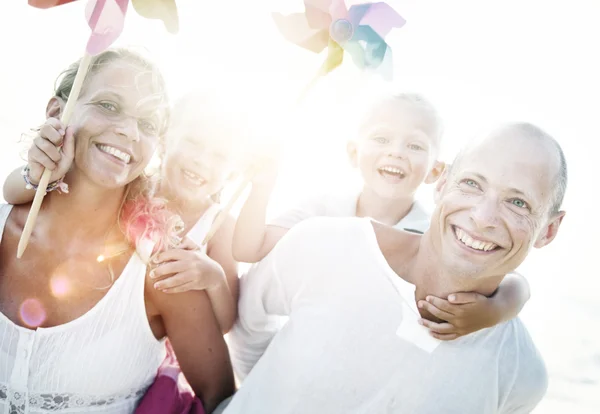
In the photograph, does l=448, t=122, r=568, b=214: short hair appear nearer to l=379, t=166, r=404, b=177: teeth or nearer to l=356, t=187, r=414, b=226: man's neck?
l=379, t=166, r=404, b=177: teeth

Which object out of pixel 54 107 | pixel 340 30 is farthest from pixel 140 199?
pixel 340 30

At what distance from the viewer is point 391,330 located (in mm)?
1842

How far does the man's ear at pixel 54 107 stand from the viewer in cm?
220

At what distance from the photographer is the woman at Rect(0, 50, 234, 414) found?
6.77 ft

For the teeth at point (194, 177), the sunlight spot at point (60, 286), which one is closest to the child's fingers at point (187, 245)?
the teeth at point (194, 177)

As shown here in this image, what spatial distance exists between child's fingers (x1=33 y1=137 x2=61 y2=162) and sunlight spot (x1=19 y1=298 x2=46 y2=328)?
1.88 feet

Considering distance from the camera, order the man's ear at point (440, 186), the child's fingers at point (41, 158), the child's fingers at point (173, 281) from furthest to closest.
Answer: the child's fingers at point (173, 281)
the man's ear at point (440, 186)
the child's fingers at point (41, 158)

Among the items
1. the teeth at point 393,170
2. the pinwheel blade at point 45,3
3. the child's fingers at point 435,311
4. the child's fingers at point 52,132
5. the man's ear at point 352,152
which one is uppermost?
the pinwheel blade at point 45,3

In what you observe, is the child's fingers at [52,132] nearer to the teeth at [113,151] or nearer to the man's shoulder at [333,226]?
the teeth at [113,151]

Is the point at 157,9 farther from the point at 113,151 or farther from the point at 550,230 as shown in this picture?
the point at 550,230

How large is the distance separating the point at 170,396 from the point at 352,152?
165 cm

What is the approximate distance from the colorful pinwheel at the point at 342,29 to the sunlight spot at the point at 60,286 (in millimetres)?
1319

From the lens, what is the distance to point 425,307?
6.13 ft

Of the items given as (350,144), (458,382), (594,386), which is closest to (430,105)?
(350,144)
